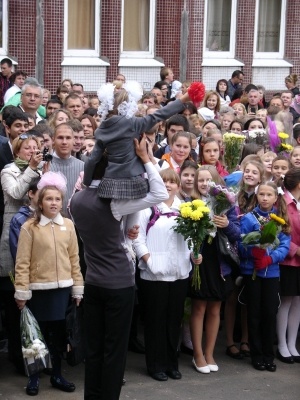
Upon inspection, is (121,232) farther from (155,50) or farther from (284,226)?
(155,50)

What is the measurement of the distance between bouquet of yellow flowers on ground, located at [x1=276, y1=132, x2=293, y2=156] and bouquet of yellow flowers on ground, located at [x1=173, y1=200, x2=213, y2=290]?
121 inches

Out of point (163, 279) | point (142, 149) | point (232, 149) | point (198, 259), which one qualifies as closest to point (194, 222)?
point (198, 259)

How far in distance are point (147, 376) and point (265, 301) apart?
1352 mm

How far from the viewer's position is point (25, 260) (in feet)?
22.2

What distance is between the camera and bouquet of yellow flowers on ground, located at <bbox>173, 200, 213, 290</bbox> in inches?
275

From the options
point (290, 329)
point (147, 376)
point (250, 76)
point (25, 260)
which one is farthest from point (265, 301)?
point (250, 76)

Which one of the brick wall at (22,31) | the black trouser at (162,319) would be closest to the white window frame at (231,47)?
the brick wall at (22,31)

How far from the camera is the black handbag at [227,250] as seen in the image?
7.51 m

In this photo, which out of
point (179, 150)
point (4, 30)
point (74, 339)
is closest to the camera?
point (74, 339)

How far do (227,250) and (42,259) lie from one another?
1764 mm

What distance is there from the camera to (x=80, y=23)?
18.3 meters

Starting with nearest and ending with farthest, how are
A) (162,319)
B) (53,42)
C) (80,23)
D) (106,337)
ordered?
(106,337) → (162,319) → (53,42) → (80,23)

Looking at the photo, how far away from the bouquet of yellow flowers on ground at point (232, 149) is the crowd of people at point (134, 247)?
0.21 metres

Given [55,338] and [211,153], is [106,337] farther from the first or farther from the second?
[211,153]
